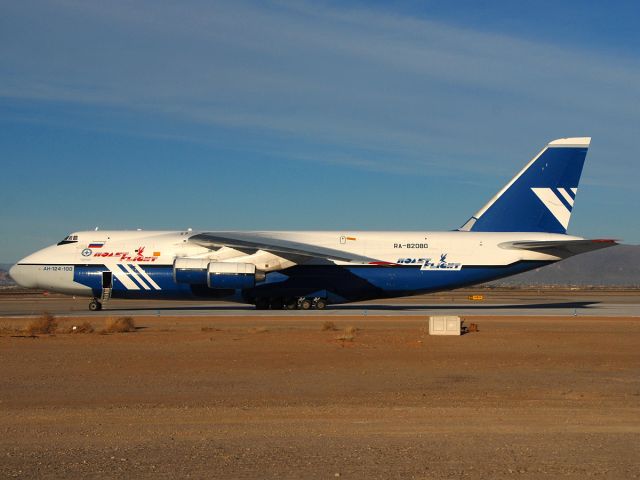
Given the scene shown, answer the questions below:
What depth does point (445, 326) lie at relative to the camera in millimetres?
24609

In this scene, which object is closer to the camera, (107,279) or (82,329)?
(82,329)

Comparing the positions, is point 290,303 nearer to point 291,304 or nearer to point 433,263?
point 291,304

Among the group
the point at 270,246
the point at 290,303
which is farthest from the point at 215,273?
the point at 290,303

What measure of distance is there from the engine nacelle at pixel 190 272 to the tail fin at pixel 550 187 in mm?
14578

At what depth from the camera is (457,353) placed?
19734 mm

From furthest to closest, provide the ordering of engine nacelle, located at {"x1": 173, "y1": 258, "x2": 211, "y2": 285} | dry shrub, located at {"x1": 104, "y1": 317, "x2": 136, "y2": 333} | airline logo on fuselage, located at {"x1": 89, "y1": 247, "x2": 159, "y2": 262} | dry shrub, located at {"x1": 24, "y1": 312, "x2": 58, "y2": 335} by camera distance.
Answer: airline logo on fuselage, located at {"x1": 89, "y1": 247, "x2": 159, "y2": 262} < engine nacelle, located at {"x1": 173, "y1": 258, "x2": 211, "y2": 285} < dry shrub, located at {"x1": 104, "y1": 317, "x2": 136, "y2": 333} < dry shrub, located at {"x1": 24, "y1": 312, "x2": 58, "y2": 335}

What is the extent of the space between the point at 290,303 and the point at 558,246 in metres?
12.6

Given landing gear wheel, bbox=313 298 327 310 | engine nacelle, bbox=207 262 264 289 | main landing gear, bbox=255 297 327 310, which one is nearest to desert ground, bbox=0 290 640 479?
engine nacelle, bbox=207 262 264 289

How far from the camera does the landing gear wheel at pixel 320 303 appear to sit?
37.9 m

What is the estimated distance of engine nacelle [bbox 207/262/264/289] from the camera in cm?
3509

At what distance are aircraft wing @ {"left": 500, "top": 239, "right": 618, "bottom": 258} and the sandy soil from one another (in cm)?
1194

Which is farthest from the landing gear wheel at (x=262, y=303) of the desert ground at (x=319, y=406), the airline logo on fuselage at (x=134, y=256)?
the desert ground at (x=319, y=406)

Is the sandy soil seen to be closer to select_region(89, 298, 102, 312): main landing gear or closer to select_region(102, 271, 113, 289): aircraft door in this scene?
select_region(102, 271, 113, 289): aircraft door

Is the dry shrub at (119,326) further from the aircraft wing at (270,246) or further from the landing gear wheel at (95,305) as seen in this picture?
the landing gear wheel at (95,305)
